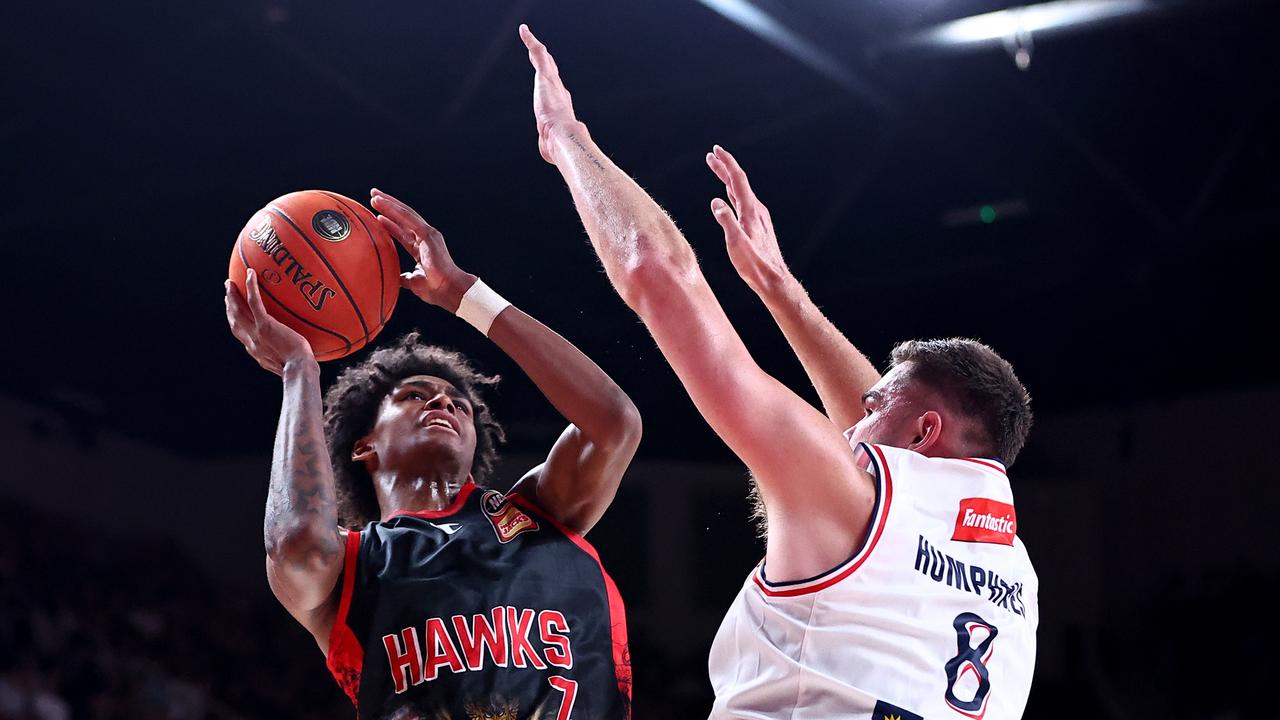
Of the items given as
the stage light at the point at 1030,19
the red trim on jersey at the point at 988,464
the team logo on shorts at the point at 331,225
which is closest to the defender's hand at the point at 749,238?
the red trim on jersey at the point at 988,464

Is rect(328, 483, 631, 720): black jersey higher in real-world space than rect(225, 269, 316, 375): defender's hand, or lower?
lower

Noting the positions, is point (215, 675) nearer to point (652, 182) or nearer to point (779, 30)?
point (652, 182)

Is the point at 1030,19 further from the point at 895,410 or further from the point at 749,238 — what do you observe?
the point at 895,410

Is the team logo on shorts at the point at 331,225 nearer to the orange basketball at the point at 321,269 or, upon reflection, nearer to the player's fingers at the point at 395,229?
the orange basketball at the point at 321,269

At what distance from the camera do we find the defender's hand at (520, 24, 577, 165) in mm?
1969

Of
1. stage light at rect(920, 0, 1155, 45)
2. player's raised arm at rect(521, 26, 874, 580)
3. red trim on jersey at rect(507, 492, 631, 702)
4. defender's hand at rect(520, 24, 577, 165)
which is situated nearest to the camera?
player's raised arm at rect(521, 26, 874, 580)

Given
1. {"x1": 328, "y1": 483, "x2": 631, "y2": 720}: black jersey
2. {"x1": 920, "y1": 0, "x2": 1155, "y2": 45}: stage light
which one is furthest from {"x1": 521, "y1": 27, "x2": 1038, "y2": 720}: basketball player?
{"x1": 920, "y1": 0, "x2": 1155, "y2": 45}: stage light

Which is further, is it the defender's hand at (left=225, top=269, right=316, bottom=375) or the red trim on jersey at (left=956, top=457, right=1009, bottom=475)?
the defender's hand at (left=225, top=269, right=316, bottom=375)

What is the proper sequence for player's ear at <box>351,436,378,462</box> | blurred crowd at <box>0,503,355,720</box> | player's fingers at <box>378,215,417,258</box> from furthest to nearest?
blurred crowd at <box>0,503,355,720</box>
player's ear at <box>351,436,378,462</box>
player's fingers at <box>378,215,417,258</box>

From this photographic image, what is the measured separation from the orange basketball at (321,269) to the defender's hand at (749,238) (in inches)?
31.8

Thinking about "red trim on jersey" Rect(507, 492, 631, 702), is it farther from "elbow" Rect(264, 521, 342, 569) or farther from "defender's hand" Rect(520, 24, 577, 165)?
"defender's hand" Rect(520, 24, 577, 165)

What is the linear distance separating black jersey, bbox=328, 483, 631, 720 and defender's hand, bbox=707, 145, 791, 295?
75 cm

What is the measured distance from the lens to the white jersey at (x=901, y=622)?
66.1 inches

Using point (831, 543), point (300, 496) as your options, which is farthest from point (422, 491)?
point (831, 543)
